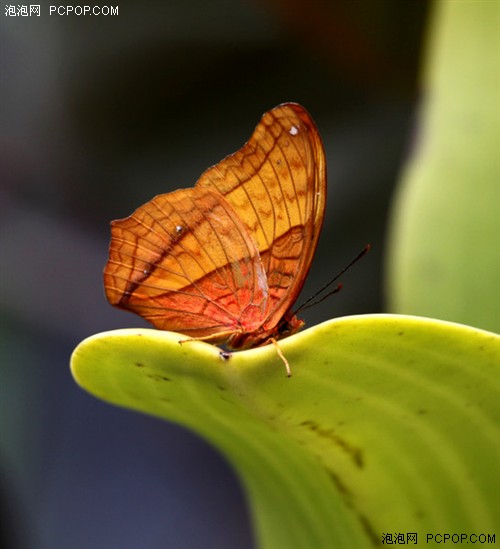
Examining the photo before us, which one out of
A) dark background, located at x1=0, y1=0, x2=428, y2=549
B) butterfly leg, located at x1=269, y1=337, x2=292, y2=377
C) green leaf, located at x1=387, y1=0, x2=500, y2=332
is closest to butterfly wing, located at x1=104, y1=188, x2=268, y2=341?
green leaf, located at x1=387, y1=0, x2=500, y2=332

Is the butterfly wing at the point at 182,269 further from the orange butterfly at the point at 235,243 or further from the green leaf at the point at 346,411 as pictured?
the green leaf at the point at 346,411

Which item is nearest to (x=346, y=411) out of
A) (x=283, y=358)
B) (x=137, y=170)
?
(x=283, y=358)

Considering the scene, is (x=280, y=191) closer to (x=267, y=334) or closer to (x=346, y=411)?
(x=267, y=334)

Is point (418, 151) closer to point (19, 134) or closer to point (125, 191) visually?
point (125, 191)

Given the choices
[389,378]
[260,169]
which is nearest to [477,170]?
[260,169]

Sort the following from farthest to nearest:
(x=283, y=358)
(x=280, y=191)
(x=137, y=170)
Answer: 1. (x=137, y=170)
2. (x=280, y=191)
3. (x=283, y=358)
